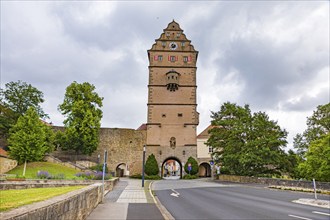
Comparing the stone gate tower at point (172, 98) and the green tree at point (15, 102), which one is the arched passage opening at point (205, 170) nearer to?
the stone gate tower at point (172, 98)

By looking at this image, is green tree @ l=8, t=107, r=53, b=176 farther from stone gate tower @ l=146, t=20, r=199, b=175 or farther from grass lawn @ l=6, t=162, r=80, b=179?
stone gate tower @ l=146, t=20, r=199, b=175

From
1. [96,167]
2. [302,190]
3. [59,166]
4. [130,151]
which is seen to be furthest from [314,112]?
[59,166]

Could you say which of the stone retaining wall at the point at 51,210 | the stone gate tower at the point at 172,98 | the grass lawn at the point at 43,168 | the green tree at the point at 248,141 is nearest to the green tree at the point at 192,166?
the stone gate tower at the point at 172,98

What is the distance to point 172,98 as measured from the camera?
44.2 m

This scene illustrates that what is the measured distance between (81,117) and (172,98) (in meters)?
14.7

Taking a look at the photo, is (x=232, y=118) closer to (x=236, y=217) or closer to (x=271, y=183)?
(x=271, y=183)

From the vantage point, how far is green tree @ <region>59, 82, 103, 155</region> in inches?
1515

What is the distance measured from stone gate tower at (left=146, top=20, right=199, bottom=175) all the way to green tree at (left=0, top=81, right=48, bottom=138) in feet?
56.9

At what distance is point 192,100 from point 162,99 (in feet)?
16.3

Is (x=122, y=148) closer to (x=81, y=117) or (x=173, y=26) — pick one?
(x=81, y=117)

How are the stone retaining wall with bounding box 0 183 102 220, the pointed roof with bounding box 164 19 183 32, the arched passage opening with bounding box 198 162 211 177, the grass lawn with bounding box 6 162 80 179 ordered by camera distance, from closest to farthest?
1. the stone retaining wall with bounding box 0 183 102 220
2. the grass lawn with bounding box 6 162 80 179
3. the pointed roof with bounding box 164 19 183 32
4. the arched passage opening with bounding box 198 162 211 177

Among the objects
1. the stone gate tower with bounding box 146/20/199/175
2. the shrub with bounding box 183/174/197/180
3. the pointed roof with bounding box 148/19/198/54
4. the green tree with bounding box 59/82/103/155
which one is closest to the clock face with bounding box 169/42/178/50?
the stone gate tower with bounding box 146/20/199/175

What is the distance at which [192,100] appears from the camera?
4403 cm

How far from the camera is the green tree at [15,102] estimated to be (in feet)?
125
